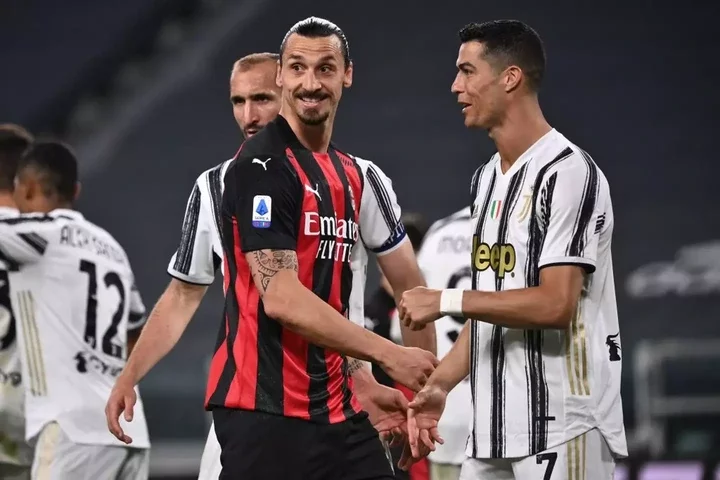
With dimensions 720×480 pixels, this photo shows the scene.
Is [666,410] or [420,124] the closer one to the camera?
[666,410]

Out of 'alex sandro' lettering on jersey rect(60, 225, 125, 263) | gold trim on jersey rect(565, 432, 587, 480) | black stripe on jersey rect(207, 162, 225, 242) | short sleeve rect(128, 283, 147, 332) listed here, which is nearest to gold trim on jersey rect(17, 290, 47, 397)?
'alex sandro' lettering on jersey rect(60, 225, 125, 263)

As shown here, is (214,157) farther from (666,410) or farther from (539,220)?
(539,220)

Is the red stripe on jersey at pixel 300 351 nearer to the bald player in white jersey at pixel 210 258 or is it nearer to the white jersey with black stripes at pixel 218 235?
the white jersey with black stripes at pixel 218 235

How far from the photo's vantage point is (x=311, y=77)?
366 cm

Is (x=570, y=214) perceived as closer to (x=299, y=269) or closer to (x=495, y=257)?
(x=495, y=257)

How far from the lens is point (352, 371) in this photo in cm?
396

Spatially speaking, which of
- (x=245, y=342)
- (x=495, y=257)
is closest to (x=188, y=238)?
(x=245, y=342)

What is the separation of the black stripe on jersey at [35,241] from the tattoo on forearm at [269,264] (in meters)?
2.04

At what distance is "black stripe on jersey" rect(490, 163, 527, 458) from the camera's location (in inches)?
147

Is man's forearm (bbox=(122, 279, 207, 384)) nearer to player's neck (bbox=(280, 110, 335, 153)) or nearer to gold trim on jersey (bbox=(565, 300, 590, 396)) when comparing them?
player's neck (bbox=(280, 110, 335, 153))

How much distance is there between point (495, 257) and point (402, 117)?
33.6 ft

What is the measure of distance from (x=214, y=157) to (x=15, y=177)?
832 centimetres

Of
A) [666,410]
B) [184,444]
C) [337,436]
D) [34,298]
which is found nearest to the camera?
[337,436]

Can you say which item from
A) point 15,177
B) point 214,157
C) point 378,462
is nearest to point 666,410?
point 214,157
